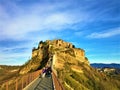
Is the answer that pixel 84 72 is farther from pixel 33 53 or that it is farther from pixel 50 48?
pixel 33 53

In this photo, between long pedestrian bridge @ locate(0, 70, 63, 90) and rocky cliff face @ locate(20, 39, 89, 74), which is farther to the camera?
rocky cliff face @ locate(20, 39, 89, 74)

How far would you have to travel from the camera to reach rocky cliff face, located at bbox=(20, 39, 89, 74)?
98088 millimetres

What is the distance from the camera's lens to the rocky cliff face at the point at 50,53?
98088mm

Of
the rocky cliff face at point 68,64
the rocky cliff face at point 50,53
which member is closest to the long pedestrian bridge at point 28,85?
the rocky cliff face at point 68,64

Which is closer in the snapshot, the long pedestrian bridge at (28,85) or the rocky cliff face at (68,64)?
the long pedestrian bridge at (28,85)

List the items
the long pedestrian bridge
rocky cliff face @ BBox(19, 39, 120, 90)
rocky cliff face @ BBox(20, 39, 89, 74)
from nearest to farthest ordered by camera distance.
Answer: the long pedestrian bridge → rocky cliff face @ BBox(19, 39, 120, 90) → rocky cliff face @ BBox(20, 39, 89, 74)

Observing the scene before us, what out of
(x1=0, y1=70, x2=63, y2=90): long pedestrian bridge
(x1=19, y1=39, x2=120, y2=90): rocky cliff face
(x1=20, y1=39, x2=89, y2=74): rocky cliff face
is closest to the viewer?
(x1=0, y1=70, x2=63, y2=90): long pedestrian bridge

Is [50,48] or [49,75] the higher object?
→ [50,48]

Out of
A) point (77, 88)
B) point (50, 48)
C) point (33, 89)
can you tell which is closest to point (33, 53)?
point (50, 48)

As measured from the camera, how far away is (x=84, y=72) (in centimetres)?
10575

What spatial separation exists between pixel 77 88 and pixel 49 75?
2901 cm

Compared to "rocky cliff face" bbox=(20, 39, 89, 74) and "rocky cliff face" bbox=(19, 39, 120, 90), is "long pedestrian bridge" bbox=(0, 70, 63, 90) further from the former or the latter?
"rocky cliff face" bbox=(20, 39, 89, 74)

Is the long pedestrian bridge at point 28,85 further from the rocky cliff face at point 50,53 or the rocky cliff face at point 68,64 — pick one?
the rocky cliff face at point 50,53

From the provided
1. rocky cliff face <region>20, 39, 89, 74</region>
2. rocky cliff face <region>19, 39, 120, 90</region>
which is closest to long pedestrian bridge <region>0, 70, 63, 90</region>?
rocky cliff face <region>19, 39, 120, 90</region>
